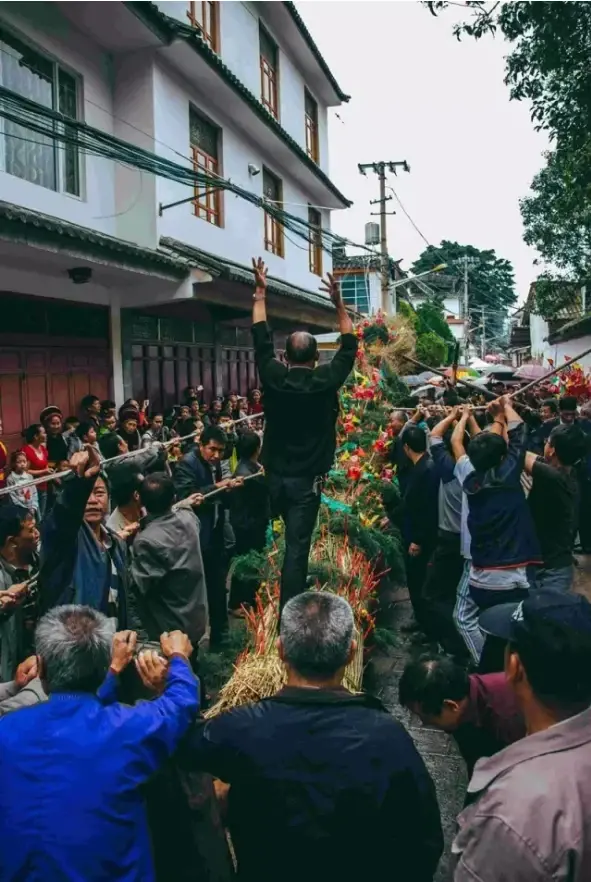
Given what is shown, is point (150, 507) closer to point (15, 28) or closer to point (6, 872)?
point (6, 872)

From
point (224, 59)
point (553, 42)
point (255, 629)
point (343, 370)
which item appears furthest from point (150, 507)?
point (224, 59)

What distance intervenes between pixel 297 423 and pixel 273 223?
51.3ft

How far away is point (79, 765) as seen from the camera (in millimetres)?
2000

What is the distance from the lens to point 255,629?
14.9 ft

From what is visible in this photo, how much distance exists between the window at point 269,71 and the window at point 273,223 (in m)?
1.70

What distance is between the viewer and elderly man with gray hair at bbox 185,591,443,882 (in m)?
1.97

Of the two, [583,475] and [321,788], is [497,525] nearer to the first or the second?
[321,788]

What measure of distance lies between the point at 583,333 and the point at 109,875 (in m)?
20.0

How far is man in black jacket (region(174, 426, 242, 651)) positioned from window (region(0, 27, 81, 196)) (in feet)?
17.8

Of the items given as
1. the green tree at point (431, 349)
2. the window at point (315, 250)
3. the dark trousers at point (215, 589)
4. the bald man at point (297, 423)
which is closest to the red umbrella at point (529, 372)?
the window at point (315, 250)

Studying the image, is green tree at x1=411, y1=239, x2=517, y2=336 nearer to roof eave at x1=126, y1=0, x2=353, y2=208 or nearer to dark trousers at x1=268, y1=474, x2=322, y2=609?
roof eave at x1=126, y1=0, x2=353, y2=208

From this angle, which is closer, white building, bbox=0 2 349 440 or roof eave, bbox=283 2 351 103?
white building, bbox=0 2 349 440

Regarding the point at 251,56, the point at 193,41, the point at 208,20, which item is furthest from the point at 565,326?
the point at 193,41

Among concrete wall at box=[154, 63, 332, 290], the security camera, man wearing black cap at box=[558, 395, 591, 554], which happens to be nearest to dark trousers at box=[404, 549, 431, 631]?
man wearing black cap at box=[558, 395, 591, 554]
